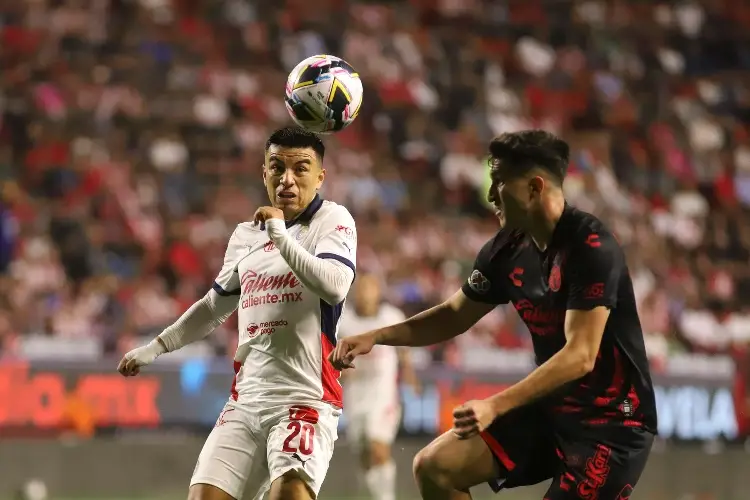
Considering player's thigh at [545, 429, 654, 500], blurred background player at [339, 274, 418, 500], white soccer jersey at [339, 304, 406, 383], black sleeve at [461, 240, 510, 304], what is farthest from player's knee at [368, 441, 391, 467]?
player's thigh at [545, 429, 654, 500]

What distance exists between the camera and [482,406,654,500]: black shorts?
4867 millimetres

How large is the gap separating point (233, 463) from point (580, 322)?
5.63ft

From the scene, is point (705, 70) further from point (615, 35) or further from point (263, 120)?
point (263, 120)

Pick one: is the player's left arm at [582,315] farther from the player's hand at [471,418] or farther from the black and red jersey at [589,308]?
the player's hand at [471,418]

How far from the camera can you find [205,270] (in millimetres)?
14430

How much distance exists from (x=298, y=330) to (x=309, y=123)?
128 cm

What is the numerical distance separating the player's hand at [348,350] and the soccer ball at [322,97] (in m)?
1.63

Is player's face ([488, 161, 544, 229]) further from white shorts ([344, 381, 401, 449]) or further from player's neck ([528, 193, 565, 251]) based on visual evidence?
white shorts ([344, 381, 401, 449])

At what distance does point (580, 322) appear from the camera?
4.66 metres

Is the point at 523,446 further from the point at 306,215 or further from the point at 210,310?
the point at 210,310

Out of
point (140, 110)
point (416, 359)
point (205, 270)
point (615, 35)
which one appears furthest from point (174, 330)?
point (615, 35)

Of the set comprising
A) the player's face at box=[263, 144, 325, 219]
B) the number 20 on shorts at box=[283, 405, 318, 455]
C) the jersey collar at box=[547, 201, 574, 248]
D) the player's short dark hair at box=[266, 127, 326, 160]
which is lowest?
the number 20 on shorts at box=[283, 405, 318, 455]

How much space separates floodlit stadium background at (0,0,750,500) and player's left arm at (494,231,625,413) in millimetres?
7741

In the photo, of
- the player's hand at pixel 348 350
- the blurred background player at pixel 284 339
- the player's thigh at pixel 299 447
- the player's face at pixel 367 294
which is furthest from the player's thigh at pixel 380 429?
the player's hand at pixel 348 350
